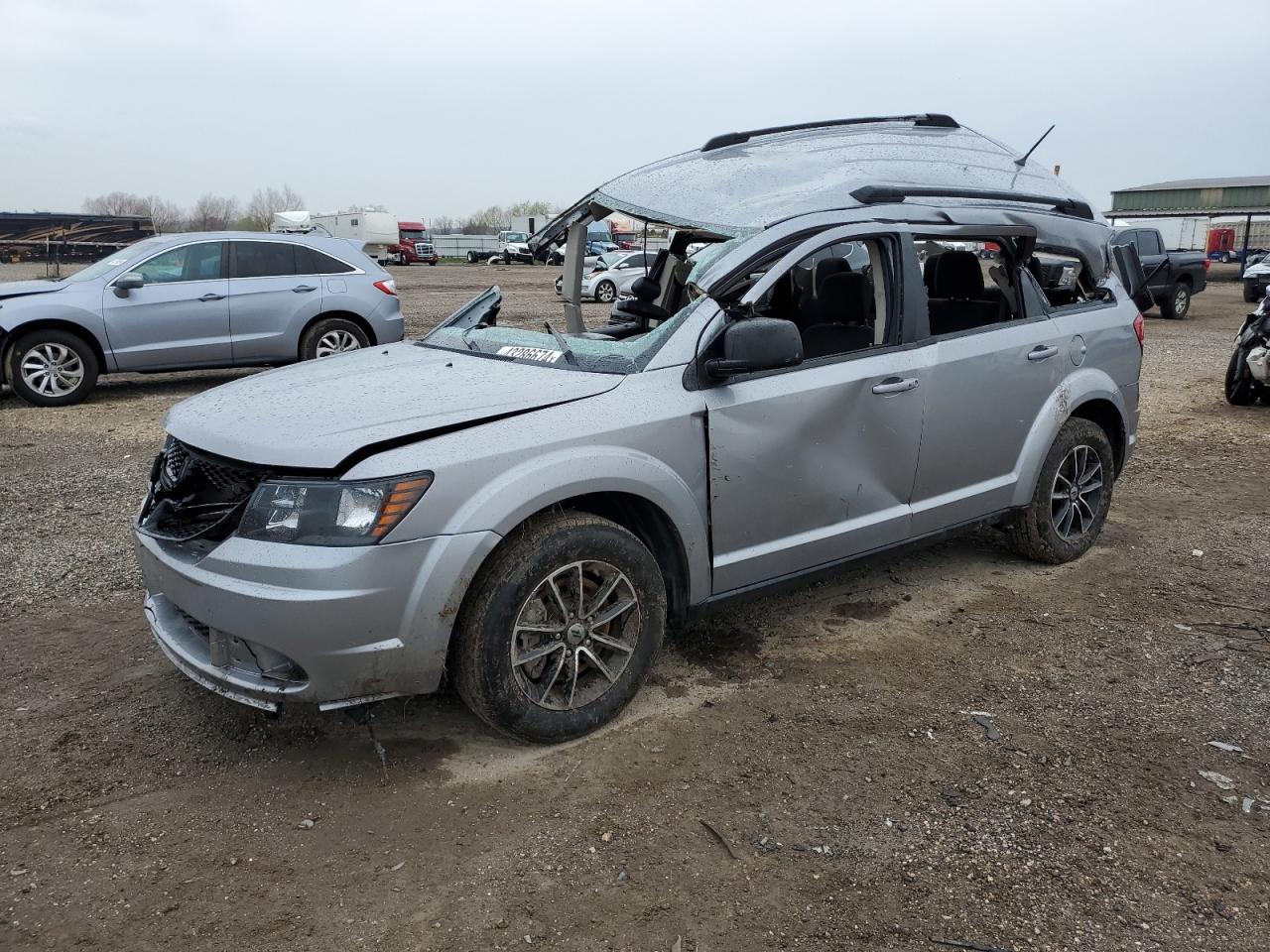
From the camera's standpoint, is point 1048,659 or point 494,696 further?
point 1048,659

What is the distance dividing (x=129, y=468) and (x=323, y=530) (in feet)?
16.8

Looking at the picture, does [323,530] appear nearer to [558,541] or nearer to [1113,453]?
[558,541]

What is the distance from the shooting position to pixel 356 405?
11.3ft

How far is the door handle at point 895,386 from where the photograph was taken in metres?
4.16

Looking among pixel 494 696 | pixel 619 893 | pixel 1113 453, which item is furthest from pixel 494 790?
pixel 1113 453

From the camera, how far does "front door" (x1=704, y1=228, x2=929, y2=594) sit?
3.78m

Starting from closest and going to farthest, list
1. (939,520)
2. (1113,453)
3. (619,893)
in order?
(619,893)
(939,520)
(1113,453)

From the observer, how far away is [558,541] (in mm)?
3301

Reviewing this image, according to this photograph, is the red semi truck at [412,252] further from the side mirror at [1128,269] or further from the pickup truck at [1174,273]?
the side mirror at [1128,269]

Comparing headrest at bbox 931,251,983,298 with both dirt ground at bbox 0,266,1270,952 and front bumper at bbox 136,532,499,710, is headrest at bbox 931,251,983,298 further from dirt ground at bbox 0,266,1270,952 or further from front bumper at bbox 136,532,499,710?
front bumper at bbox 136,532,499,710

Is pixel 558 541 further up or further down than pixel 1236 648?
further up

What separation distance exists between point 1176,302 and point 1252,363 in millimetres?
12402

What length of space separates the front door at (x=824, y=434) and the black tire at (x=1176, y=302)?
18806 mm

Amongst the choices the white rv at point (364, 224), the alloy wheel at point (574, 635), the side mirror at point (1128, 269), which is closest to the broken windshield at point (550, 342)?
the alloy wheel at point (574, 635)
